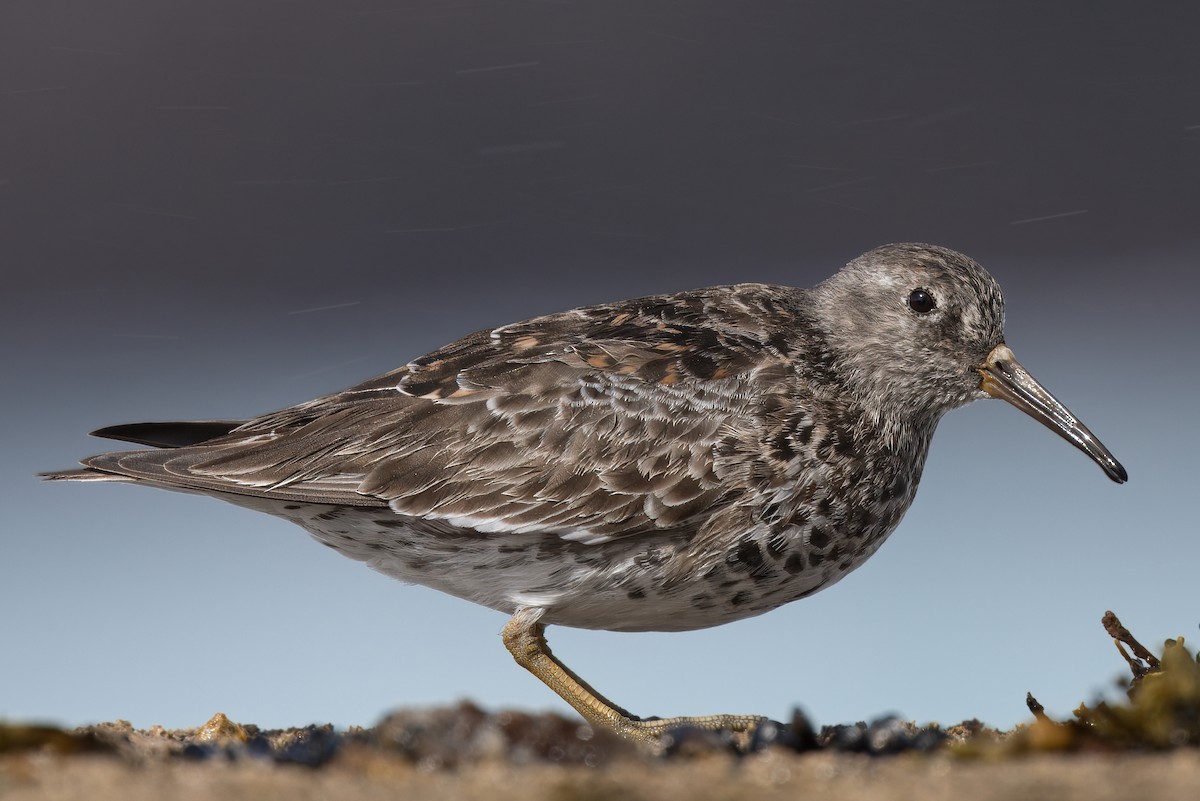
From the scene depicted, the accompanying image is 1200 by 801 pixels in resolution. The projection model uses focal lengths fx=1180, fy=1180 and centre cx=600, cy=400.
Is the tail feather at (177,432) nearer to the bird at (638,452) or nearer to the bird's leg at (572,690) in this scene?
the bird at (638,452)

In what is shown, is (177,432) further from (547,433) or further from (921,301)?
(921,301)

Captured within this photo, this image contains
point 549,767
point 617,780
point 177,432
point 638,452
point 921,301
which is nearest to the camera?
point 617,780

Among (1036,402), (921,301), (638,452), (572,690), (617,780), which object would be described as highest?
(921,301)

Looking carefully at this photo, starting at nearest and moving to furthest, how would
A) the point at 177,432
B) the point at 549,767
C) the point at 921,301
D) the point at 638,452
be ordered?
the point at 549,767 < the point at 638,452 < the point at 921,301 < the point at 177,432

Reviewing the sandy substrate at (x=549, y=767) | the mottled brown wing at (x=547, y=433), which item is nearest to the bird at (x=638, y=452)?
the mottled brown wing at (x=547, y=433)

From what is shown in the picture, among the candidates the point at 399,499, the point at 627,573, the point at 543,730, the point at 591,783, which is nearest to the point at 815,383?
the point at 627,573

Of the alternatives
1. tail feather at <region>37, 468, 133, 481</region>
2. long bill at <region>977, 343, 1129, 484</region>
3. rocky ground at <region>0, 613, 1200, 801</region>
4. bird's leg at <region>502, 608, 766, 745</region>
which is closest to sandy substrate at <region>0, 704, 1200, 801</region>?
rocky ground at <region>0, 613, 1200, 801</region>

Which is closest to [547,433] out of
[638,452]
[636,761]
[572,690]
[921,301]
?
[638,452]

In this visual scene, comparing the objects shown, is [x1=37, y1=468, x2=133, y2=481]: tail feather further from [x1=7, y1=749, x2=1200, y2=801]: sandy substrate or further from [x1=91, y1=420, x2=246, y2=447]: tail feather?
[x1=7, y1=749, x2=1200, y2=801]: sandy substrate
